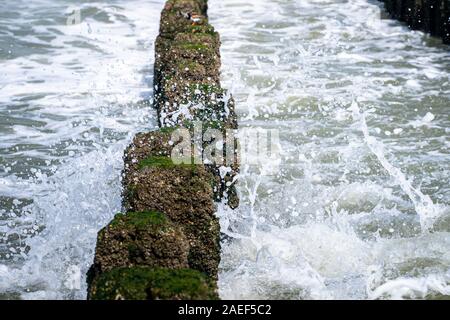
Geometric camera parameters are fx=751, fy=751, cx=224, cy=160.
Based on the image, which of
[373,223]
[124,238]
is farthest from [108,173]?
[124,238]

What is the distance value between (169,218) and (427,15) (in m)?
9.94

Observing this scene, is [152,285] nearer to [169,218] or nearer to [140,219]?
[140,219]

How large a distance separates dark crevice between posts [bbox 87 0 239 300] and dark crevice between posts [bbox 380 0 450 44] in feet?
25.0

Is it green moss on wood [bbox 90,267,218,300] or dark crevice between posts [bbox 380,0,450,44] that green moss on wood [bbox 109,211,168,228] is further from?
dark crevice between posts [bbox 380,0,450,44]

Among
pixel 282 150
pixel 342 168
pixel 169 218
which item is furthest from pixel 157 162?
pixel 282 150

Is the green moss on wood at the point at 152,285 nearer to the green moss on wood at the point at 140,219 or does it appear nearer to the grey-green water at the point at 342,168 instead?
the green moss on wood at the point at 140,219

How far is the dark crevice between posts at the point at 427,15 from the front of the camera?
479 inches

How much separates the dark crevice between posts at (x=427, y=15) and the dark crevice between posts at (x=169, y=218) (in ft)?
25.0

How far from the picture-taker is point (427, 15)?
1280 cm

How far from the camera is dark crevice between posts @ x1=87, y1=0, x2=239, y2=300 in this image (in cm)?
312

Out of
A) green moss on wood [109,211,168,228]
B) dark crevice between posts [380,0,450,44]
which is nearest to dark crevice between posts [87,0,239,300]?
green moss on wood [109,211,168,228]

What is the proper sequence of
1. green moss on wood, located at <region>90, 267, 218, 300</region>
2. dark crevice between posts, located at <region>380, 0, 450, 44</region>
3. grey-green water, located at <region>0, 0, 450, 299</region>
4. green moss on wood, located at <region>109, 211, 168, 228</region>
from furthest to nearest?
1. dark crevice between posts, located at <region>380, 0, 450, 44</region>
2. grey-green water, located at <region>0, 0, 450, 299</region>
3. green moss on wood, located at <region>109, 211, 168, 228</region>
4. green moss on wood, located at <region>90, 267, 218, 300</region>

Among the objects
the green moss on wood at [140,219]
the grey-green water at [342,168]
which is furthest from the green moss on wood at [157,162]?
the grey-green water at [342,168]

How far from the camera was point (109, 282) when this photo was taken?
3.15 meters
